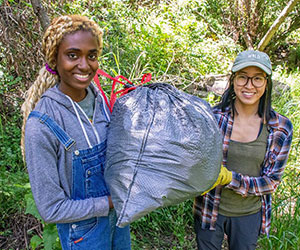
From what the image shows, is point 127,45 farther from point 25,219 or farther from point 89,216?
point 89,216

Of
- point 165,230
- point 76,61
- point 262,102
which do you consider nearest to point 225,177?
point 262,102

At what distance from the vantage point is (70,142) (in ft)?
3.85

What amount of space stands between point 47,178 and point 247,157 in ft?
3.69

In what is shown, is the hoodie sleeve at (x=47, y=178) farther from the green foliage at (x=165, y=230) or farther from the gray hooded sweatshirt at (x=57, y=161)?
the green foliage at (x=165, y=230)

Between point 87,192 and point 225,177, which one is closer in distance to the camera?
point 87,192

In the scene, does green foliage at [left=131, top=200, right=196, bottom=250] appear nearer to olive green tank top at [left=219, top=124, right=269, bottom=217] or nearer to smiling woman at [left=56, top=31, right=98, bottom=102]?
olive green tank top at [left=219, top=124, right=269, bottom=217]

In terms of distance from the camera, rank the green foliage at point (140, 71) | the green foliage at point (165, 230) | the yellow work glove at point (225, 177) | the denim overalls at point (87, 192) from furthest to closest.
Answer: the green foliage at point (165, 230)
the green foliage at point (140, 71)
the yellow work glove at point (225, 177)
the denim overalls at point (87, 192)

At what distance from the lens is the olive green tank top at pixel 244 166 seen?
1.71 meters

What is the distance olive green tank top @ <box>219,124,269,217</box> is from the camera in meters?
1.71

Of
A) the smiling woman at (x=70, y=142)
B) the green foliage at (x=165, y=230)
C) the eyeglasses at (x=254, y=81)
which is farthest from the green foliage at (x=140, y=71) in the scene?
the eyeglasses at (x=254, y=81)

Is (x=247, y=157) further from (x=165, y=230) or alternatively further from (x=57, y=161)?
(x=165, y=230)

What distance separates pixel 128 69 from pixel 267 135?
7.65 ft

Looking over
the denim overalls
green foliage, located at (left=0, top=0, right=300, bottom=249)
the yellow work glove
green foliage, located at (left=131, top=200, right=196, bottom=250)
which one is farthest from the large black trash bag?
green foliage, located at (left=131, top=200, right=196, bottom=250)

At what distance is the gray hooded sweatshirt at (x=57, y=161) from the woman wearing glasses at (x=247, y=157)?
0.81 meters
